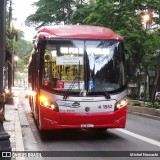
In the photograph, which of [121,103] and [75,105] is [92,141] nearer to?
[75,105]

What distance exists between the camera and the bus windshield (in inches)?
461

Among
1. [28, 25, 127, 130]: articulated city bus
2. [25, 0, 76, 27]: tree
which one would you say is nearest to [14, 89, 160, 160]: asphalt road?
[28, 25, 127, 130]: articulated city bus

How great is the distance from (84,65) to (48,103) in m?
1.52

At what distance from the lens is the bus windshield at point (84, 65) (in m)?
11.7

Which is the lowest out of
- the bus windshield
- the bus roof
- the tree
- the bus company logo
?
the bus company logo

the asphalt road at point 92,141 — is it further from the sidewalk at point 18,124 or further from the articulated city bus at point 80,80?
the articulated city bus at point 80,80

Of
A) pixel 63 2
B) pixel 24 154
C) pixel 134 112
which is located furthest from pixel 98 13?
pixel 24 154

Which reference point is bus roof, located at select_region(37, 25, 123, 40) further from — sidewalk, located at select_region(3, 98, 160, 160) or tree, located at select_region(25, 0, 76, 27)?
tree, located at select_region(25, 0, 76, 27)

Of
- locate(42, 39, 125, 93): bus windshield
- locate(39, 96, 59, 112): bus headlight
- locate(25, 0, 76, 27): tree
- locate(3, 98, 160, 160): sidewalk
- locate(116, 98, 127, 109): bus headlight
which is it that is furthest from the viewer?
locate(25, 0, 76, 27): tree

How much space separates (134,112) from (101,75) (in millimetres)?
13517

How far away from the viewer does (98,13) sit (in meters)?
28.0

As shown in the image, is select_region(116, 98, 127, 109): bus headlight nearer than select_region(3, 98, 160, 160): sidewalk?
No

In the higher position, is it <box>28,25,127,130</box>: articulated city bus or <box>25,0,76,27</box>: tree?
<box>25,0,76,27</box>: tree

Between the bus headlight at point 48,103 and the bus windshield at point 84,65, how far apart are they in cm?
40
